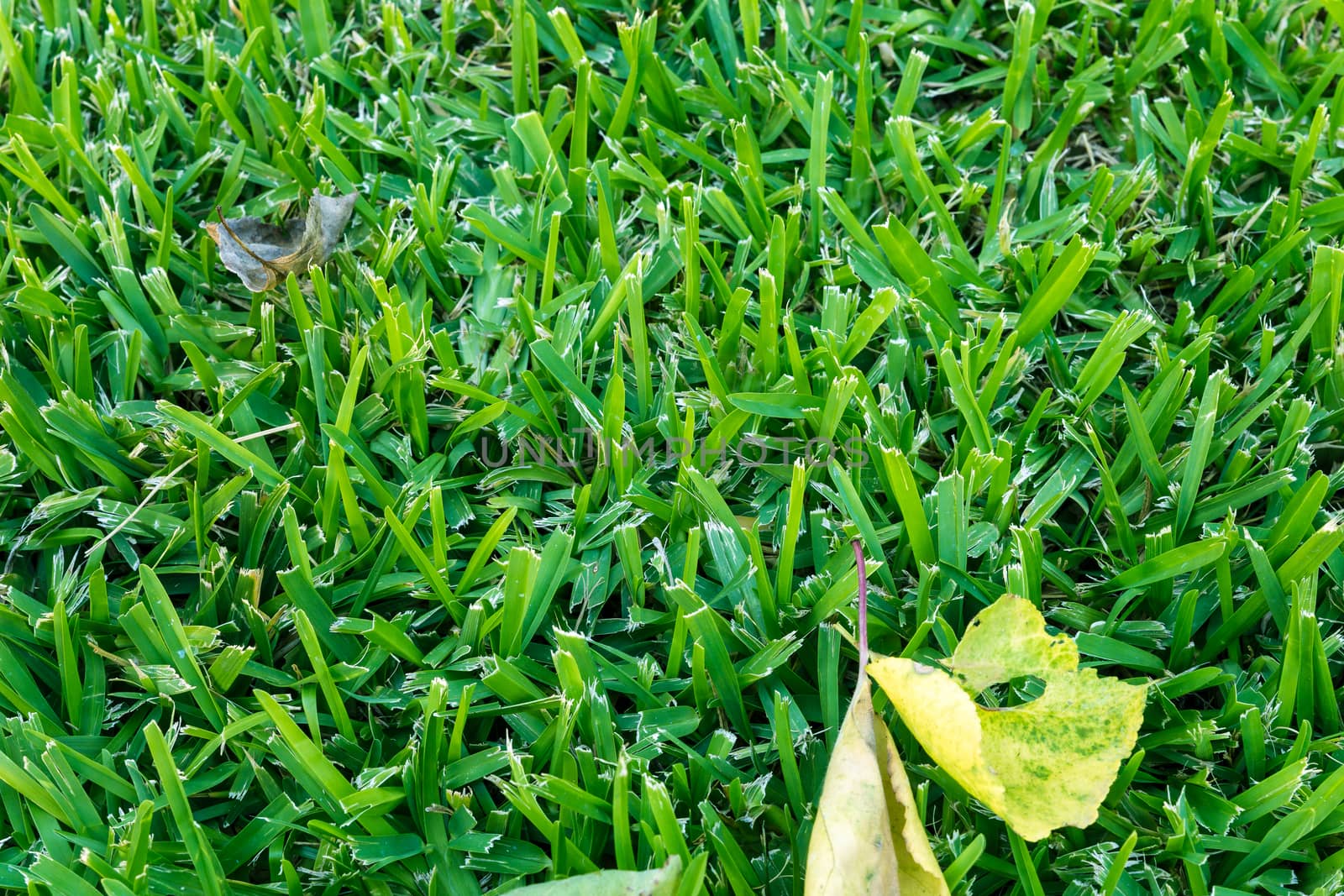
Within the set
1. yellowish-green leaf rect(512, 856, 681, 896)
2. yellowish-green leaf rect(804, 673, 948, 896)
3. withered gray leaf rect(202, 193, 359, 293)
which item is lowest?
yellowish-green leaf rect(512, 856, 681, 896)

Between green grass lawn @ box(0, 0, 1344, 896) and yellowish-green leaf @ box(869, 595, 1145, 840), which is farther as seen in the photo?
green grass lawn @ box(0, 0, 1344, 896)

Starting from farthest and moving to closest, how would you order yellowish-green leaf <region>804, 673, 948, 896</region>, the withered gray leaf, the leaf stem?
the withered gray leaf → the leaf stem → yellowish-green leaf <region>804, 673, 948, 896</region>

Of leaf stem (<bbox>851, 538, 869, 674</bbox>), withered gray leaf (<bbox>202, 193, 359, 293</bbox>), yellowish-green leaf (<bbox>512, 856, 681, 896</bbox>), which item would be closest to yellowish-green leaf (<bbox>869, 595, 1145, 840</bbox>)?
leaf stem (<bbox>851, 538, 869, 674</bbox>)

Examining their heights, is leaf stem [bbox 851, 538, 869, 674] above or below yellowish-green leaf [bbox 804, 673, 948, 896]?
above

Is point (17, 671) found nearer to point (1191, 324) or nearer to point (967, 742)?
point (967, 742)

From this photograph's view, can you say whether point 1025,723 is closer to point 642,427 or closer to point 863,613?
point 863,613

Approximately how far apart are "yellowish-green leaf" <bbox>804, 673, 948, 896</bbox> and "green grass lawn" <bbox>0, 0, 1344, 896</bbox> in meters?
0.08

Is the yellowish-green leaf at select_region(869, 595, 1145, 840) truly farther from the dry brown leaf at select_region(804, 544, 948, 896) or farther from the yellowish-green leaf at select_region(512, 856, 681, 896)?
the yellowish-green leaf at select_region(512, 856, 681, 896)

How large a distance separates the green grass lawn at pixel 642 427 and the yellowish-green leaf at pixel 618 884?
0.03 m

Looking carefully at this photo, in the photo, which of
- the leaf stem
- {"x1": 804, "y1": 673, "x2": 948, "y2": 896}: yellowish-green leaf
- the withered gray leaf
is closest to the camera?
{"x1": 804, "y1": 673, "x2": 948, "y2": 896}: yellowish-green leaf

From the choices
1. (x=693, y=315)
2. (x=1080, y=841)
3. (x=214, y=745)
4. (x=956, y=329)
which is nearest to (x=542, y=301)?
(x=693, y=315)

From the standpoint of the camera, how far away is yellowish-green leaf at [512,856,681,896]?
122cm

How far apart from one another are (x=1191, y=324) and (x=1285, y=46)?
707 mm

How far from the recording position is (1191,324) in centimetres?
176
